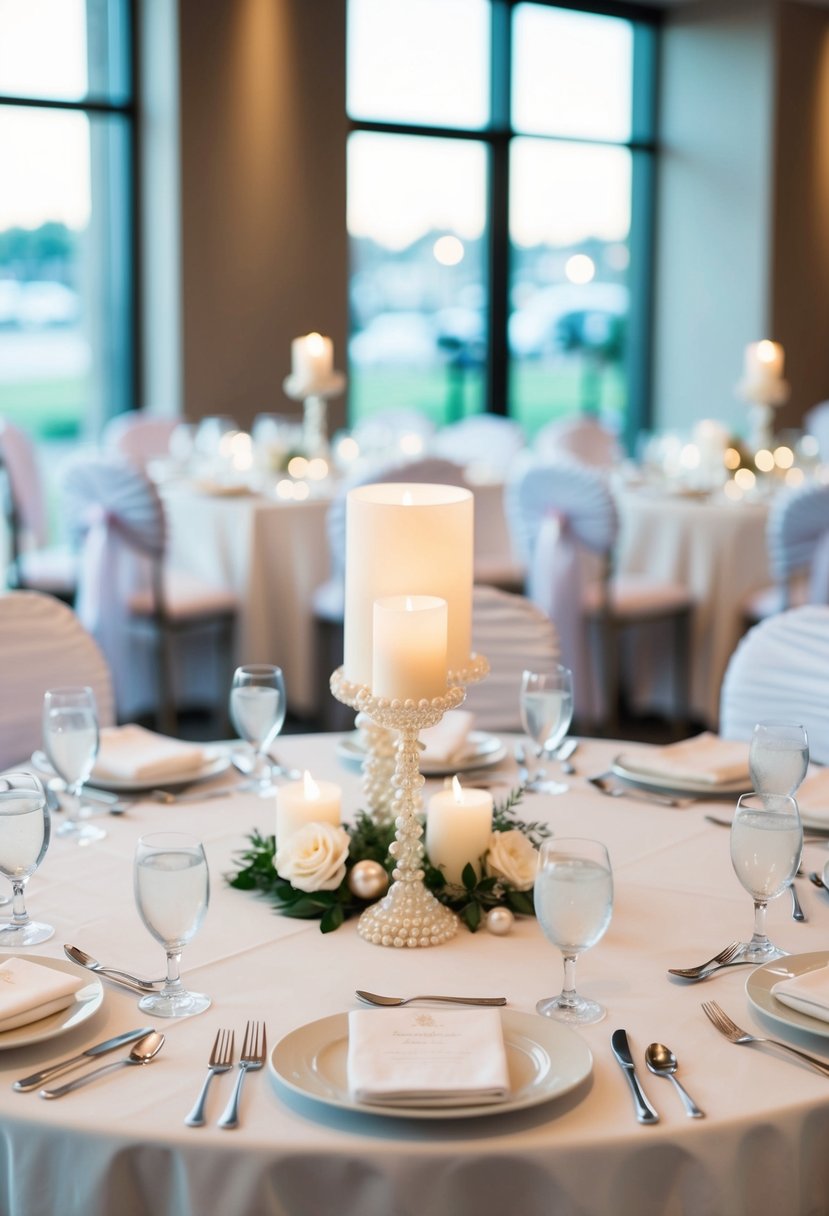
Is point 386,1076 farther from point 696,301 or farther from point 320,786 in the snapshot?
point 696,301

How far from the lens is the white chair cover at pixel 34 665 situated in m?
2.60

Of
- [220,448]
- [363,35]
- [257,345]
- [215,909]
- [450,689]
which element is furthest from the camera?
[363,35]

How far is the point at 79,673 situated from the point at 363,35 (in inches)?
226

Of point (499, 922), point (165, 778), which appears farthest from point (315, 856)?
point (165, 778)

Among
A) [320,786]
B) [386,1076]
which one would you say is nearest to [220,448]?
[320,786]

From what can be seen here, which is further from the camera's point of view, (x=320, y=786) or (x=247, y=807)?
(x=247, y=807)

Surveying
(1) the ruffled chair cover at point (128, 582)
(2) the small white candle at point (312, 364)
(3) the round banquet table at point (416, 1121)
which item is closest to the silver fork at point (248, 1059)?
(3) the round banquet table at point (416, 1121)

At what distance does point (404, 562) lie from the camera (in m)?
1.64

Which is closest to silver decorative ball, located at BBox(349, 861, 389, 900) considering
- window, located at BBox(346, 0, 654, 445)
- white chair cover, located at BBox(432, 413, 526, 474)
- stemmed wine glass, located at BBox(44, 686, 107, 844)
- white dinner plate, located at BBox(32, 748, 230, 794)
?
stemmed wine glass, located at BBox(44, 686, 107, 844)

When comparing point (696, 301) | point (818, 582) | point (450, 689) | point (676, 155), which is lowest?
point (818, 582)

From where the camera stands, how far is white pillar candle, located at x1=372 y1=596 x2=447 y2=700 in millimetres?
1528

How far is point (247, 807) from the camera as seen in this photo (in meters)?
2.11

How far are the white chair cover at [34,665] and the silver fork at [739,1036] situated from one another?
141 centimetres

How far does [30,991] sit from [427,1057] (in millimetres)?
382
